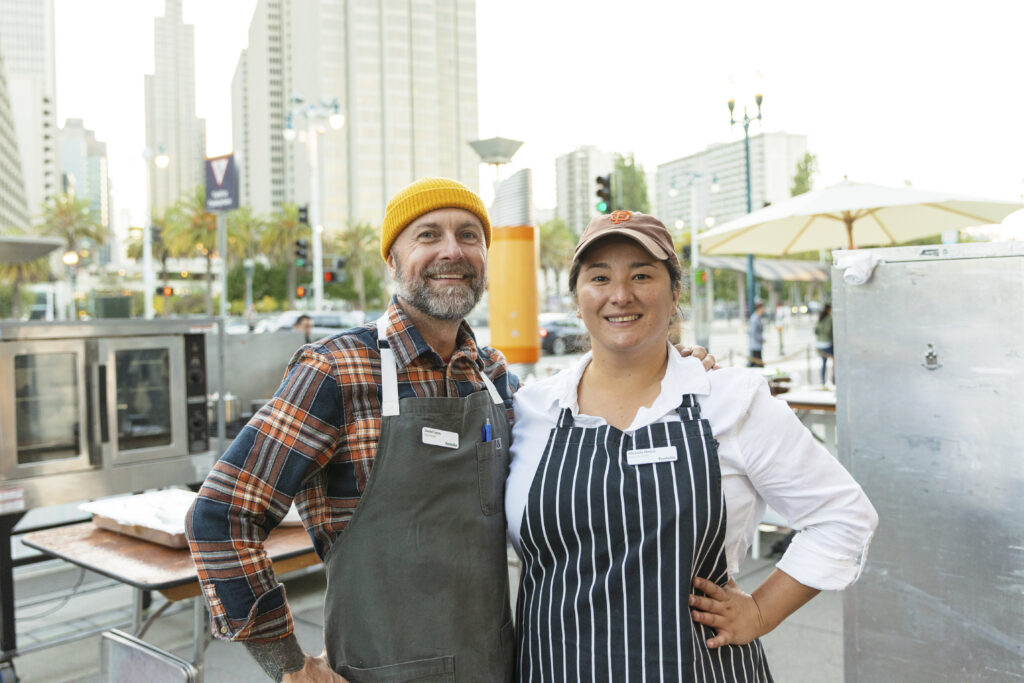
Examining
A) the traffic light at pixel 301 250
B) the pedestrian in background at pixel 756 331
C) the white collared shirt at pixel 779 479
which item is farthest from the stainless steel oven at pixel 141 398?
the traffic light at pixel 301 250

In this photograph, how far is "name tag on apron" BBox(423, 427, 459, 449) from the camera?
182 cm

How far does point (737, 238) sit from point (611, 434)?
8120 millimetres

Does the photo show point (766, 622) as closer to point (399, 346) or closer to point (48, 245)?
point (399, 346)

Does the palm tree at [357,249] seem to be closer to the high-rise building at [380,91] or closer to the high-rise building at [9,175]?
the high-rise building at [380,91]

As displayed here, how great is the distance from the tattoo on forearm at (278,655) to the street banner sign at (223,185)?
228 inches

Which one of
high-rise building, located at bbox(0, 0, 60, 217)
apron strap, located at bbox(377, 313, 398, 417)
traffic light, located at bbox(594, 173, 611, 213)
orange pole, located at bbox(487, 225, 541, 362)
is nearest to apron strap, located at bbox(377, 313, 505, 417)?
apron strap, located at bbox(377, 313, 398, 417)

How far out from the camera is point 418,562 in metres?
1.77

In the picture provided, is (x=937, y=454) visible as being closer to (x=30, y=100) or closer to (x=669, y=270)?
(x=669, y=270)

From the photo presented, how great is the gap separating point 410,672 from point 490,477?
482 millimetres

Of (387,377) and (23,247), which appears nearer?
(387,377)

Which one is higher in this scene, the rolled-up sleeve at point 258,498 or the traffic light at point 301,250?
the traffic light at point 301,250

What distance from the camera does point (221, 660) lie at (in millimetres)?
4285

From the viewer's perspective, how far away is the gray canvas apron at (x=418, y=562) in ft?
5.76

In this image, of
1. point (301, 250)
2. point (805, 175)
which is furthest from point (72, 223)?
point (805, 175)
